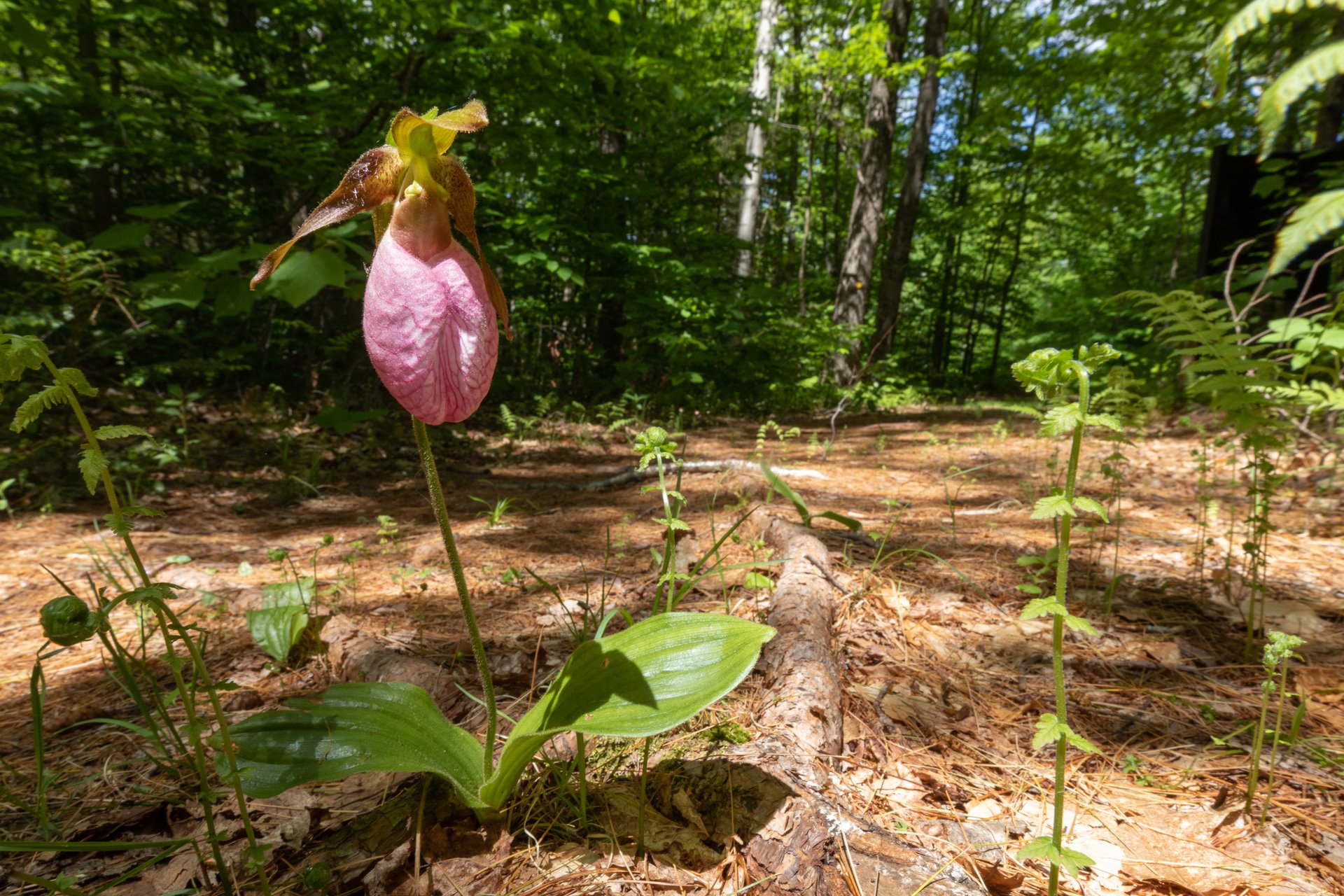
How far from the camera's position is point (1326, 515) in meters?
2.98

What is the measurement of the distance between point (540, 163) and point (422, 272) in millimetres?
4955

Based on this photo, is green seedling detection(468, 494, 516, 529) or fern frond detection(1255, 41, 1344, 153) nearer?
fern frond detection(1255, 41, 1344, 153)

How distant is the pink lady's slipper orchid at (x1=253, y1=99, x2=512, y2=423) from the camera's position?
95 centimetres

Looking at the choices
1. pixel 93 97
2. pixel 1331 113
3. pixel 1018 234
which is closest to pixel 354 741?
pixel 93 97

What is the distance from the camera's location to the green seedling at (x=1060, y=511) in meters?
0.86

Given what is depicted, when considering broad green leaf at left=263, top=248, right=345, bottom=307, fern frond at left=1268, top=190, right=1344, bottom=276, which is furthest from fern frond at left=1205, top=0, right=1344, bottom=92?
broad green leaf at left=263, top=248, right=345, bottom=307

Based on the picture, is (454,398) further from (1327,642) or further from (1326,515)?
(1326,515)

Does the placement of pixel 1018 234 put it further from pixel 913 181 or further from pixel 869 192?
pixel 869 192

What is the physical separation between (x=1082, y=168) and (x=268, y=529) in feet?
32.4

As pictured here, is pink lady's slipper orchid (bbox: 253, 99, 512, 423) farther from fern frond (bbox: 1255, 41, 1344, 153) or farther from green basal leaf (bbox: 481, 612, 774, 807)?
fern frond (bbox: 1255, 41, 1344, 153)

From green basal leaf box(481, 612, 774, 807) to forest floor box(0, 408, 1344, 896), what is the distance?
242 mm

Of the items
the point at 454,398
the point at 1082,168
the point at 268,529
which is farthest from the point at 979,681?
the point at 1082,168

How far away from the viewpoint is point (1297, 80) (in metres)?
2.51

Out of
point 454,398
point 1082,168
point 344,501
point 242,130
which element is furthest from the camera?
point 1082,168
